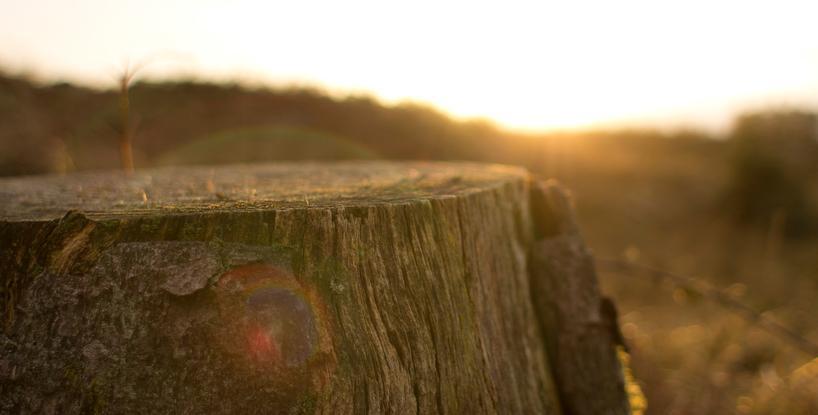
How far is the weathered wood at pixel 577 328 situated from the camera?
2.26 metres

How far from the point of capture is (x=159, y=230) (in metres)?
1.33

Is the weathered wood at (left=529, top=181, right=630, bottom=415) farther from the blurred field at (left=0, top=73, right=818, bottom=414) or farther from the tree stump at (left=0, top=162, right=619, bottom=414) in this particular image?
the blurred field at (left=0, top=73, right=818, bottom=414)

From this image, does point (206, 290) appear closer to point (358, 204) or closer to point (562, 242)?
point (358, 204)

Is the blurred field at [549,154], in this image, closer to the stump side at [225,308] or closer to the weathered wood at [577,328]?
the weathered wood at [577,328]

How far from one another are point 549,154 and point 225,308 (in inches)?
496

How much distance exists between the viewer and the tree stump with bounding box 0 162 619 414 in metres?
1.30

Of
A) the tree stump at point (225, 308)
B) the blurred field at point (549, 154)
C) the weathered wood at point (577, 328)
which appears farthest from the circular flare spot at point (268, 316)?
the blurred field at point (549, 154)

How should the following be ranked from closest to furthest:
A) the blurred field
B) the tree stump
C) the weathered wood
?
the tree stump < the weathered wood < the blurred field

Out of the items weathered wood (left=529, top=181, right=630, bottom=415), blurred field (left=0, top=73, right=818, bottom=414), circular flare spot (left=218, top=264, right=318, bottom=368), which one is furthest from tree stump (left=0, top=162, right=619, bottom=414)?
blurred field (left=0, top=73, right=818, bottom=414)

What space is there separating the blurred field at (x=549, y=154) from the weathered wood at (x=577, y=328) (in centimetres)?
605

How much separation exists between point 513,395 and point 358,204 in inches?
35.1

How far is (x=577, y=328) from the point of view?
2.27 meters

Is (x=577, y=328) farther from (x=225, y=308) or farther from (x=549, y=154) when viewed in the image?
(x=549, y=154)

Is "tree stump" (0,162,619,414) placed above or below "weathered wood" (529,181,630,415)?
above
